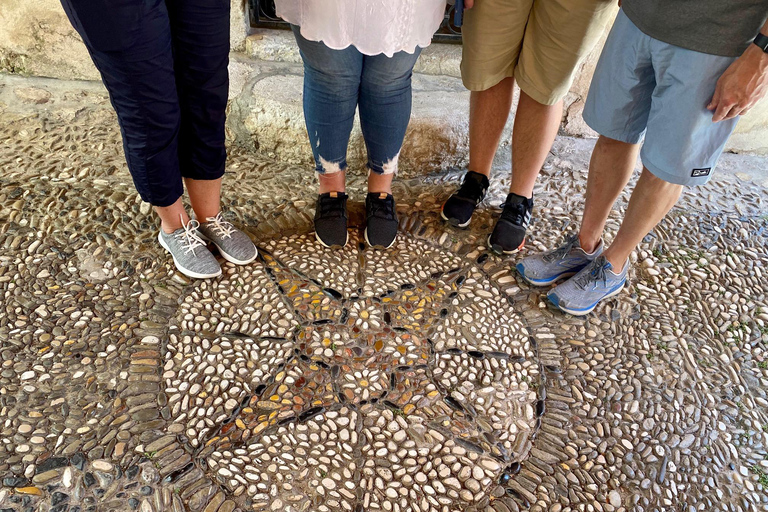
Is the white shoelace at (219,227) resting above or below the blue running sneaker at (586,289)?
above

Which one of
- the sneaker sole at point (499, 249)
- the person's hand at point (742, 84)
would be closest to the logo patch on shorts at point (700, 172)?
the person's hand at point (742, 84)

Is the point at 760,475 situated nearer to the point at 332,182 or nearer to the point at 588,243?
the point at 588,243

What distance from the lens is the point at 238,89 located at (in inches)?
99.3

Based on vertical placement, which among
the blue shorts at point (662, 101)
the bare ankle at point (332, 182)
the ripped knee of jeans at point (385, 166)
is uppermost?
the blue shorts at point (662, 101)

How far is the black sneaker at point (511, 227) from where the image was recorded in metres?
2.06

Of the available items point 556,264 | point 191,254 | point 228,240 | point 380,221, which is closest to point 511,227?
point 556,264

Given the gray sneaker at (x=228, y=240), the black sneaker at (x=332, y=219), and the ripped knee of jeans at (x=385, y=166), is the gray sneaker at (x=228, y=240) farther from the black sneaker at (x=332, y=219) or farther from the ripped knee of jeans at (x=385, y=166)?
the ripped knee of jeans at (x=385, y=166)

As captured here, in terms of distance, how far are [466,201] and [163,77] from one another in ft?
3.94

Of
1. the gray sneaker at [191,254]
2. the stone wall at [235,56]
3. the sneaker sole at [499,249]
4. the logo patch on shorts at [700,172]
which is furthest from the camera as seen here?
the stone wall at [235,56]

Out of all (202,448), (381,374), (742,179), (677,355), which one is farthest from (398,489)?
(742,179)

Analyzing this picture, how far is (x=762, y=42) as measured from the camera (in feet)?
4.04

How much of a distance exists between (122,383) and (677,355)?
5.66 ft

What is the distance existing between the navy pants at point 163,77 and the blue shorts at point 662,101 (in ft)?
3.63

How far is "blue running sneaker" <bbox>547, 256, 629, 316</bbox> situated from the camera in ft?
6.15
